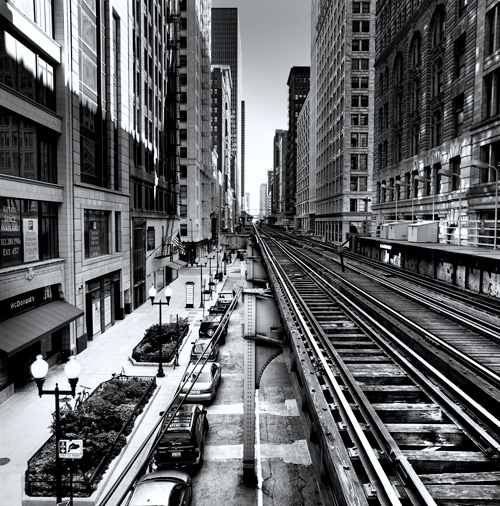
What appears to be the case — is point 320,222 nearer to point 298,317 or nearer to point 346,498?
point 298,317

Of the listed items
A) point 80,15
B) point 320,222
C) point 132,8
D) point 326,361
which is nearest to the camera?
point 326,361

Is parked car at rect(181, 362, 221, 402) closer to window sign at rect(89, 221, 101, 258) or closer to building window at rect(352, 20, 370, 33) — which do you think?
window sign at rect(89, 221, 101, 258)

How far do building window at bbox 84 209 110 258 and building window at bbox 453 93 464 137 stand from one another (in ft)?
100

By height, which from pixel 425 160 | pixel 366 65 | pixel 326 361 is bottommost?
pixel 326 361

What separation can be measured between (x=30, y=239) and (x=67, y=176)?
15.4ft

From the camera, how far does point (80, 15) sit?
26.7 m

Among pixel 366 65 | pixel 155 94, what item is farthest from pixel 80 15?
pixel 366 65

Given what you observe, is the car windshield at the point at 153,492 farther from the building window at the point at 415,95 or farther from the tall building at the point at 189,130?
the tall building at the point at 189,130

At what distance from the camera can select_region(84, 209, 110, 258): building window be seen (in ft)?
91.6

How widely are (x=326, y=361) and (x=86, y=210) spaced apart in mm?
19861

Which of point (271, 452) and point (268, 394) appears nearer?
point (271, 452)

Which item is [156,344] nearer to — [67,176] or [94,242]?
[94,242]

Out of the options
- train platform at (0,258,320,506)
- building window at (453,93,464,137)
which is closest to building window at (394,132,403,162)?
building window at (453,93,464,137)

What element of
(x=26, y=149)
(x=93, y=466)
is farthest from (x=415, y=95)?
(x=93, y=466)
